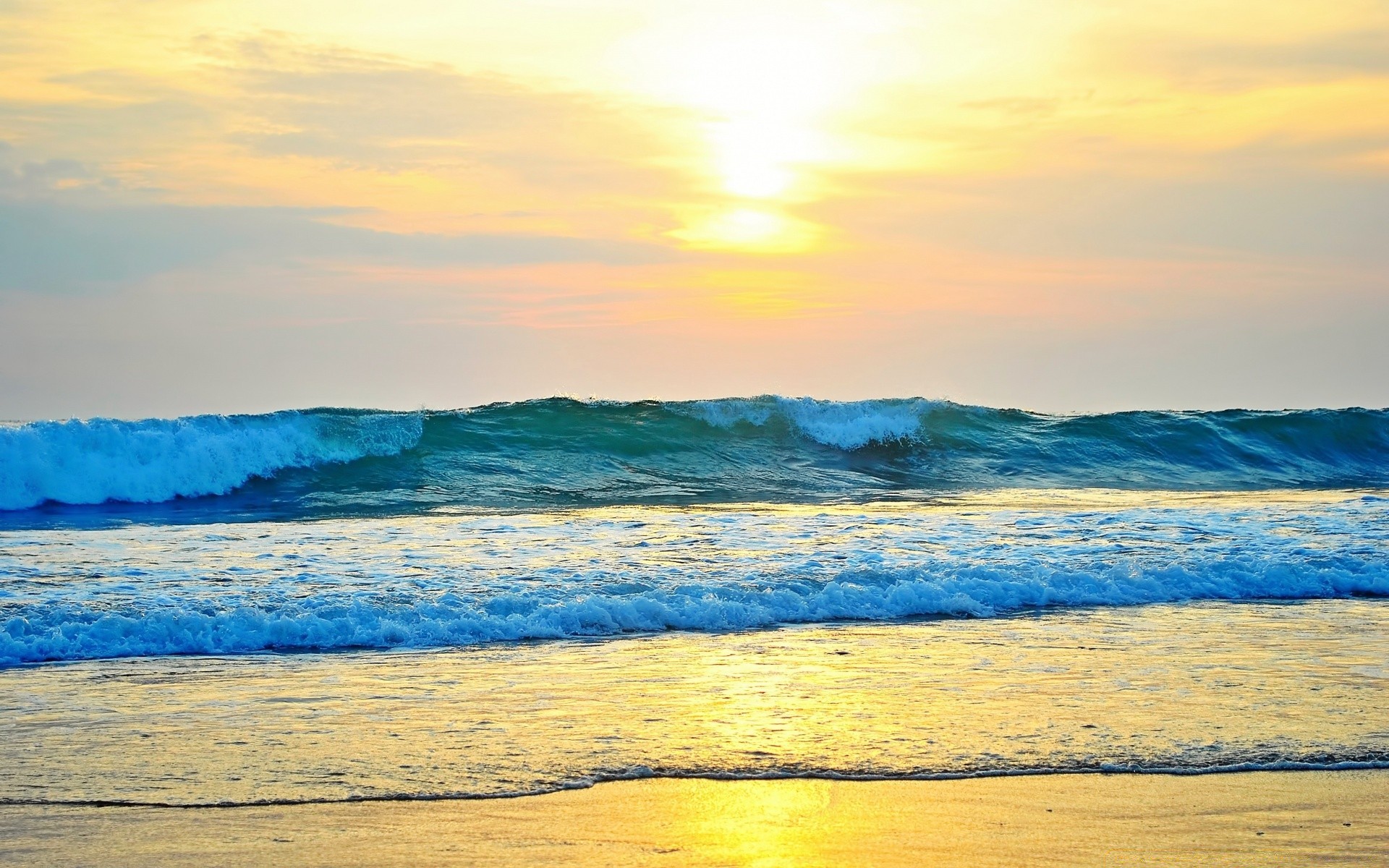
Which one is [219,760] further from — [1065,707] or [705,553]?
[705,553]

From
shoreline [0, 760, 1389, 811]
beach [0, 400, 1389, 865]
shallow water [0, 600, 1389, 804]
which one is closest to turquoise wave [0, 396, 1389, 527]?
beach [0, 400, 1389, 865]

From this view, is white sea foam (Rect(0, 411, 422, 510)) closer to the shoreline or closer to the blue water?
the blue water

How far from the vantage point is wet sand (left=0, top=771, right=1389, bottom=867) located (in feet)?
12.8

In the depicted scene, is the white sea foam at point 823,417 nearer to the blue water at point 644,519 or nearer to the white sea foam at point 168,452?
the blue water at point 644,519

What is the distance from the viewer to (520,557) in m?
10.8

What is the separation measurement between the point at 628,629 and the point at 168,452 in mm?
13069

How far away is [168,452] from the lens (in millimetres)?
18594

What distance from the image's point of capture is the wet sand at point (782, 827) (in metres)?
3.90

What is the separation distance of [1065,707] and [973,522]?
811 cm

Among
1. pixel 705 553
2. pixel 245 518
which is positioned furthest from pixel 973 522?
pixel 245 518

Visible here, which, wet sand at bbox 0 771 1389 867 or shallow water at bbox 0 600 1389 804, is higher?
shallow water at bbox 0 600 1389 804

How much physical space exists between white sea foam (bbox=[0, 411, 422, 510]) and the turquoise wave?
0.03m

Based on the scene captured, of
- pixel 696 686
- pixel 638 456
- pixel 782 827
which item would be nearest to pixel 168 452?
pixel 638 456

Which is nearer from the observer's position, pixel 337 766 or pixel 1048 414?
pixel 337 766
